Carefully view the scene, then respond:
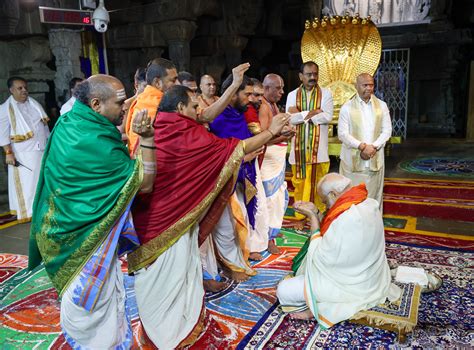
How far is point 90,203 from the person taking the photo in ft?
6.97

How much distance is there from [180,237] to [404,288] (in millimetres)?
1645

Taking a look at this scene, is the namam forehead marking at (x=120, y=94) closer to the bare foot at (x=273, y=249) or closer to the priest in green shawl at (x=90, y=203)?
the priest in green shawl at (x=90, y=203)

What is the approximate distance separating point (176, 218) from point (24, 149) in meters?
4.07

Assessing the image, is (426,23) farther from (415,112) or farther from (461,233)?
(461,233)

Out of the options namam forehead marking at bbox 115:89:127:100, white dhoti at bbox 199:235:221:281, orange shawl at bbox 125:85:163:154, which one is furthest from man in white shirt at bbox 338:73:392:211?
namam forehead marking at bbox 115:89:127:100

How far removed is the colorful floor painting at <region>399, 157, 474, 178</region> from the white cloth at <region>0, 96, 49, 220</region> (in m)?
6.12

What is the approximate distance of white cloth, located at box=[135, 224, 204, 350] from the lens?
253 cm

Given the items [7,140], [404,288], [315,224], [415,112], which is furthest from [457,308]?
[415,112]

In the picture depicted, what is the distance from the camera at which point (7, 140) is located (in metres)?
5.59

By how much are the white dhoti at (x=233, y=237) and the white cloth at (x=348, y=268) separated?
804 mm

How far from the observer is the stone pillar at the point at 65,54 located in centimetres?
707

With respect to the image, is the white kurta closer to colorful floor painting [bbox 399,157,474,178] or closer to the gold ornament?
colorful floor painting [bbox 399,157,474,178]

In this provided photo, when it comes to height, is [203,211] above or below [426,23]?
below

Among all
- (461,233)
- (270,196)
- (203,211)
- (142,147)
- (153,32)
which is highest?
(153,32)
